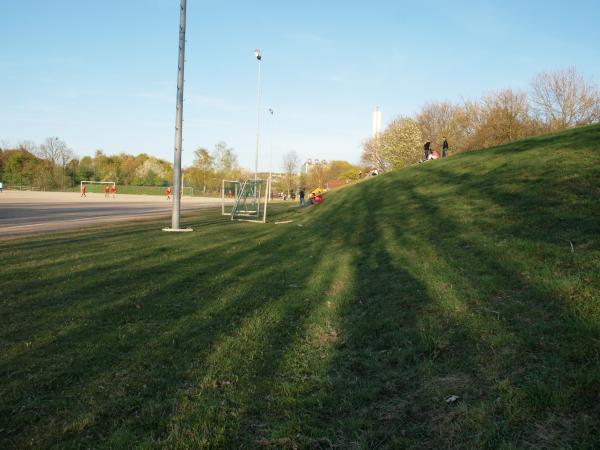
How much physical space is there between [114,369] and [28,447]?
119 cm

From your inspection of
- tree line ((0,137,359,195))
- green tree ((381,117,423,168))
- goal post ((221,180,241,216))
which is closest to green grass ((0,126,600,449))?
goal post ((221,180,241,216))

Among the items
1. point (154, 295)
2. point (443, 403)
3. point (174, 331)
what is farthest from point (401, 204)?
point (443, 403)

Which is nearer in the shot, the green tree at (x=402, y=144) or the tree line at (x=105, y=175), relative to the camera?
the green tree at (x=402, y=144)

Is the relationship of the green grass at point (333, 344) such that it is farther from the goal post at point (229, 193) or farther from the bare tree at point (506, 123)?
the bare tree at point (506, 123)

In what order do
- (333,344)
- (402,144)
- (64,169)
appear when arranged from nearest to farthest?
(333,344) < (402,144) < (64,169)

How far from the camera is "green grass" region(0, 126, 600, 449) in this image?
296 cm

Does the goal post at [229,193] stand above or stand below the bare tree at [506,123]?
below

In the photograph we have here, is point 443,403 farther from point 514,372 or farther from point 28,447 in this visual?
point 28,447

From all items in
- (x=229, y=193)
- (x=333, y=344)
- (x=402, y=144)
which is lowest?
(x=333, y=344)

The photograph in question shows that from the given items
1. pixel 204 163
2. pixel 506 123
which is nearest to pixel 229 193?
pixel 506 123

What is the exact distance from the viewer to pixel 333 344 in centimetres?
462

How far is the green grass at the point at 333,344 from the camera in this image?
2961 millimetres

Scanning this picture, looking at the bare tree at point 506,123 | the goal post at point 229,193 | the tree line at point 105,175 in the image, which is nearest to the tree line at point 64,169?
the tree line at point 105,175

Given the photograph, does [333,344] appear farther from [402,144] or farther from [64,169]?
[64,169]
